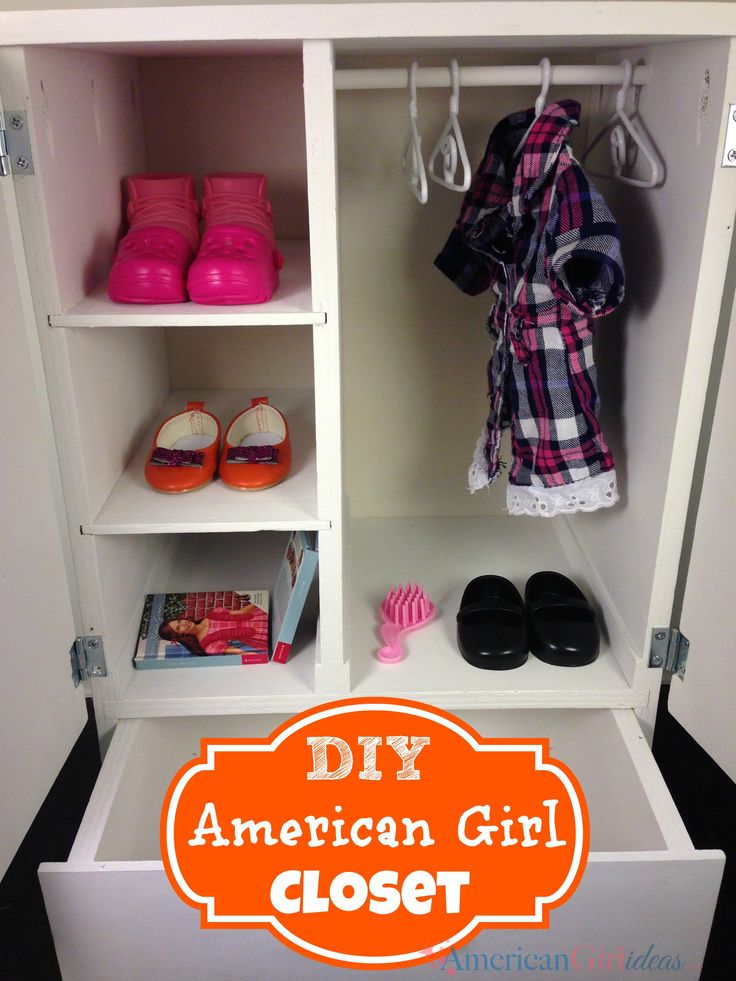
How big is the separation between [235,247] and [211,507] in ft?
1.25

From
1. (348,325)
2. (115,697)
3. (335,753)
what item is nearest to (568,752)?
(335,753)

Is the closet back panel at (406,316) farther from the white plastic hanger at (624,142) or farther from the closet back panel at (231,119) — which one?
the white plastic hanger at (624,142)

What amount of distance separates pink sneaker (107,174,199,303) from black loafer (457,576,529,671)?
0.70 metres

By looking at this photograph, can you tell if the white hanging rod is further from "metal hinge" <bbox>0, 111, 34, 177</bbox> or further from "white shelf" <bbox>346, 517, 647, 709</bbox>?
"white shelf" <bbox>346, 517, 647, 709</bbox>

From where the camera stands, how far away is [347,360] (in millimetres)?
1830

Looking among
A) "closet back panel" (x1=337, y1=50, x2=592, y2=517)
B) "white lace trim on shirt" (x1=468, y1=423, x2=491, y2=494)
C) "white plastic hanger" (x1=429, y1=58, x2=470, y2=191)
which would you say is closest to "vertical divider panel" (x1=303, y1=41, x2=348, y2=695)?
"white plastic hanger" (x1=429, y1=58, x2=470, y2=191)

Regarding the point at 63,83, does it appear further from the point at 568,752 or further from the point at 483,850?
the point at 568,752

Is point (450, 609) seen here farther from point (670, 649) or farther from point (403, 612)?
point (670, 649)

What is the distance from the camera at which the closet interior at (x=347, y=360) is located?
1.20 m

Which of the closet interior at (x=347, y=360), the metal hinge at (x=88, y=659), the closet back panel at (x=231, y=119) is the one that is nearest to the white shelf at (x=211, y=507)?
the closet interior at (x=347, y=360)

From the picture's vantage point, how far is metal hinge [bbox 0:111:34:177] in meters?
1.10

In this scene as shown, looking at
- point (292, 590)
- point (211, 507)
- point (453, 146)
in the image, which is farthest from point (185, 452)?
point (453, 146)

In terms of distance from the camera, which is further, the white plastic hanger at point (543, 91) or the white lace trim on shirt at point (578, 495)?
the white lace trim on shirt at point (578, 495)

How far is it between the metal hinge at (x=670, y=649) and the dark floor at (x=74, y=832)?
1.30 ft
